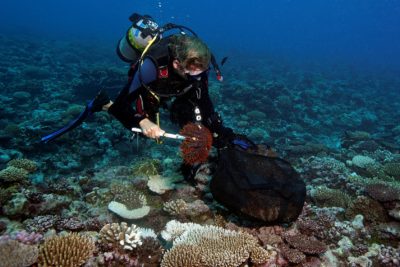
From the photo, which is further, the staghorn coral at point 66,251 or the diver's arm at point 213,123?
the diver's arm at point 213,123

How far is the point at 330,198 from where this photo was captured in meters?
6.27

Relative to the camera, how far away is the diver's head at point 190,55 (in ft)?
14.6

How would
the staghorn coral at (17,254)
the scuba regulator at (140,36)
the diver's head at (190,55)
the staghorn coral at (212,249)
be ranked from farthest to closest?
1. the scuba regulator at (140,36)
2. the diver's head at (190,55)
3. the staghorn coral at (212,249)
4. the staghorn coral at (17,254)

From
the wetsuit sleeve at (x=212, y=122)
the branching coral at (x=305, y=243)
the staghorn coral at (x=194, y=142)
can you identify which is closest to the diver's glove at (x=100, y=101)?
the wetsuit sleeve at (x=212, y=122)

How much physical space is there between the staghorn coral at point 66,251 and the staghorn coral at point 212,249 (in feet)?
3.28

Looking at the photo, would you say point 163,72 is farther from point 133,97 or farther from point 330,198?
point 330,198

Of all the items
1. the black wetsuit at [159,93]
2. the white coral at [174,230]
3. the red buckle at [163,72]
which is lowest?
the white coral at [174,230]

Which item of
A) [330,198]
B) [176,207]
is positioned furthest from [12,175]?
[330,198]

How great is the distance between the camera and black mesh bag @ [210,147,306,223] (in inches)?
173

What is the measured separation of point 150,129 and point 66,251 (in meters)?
2.02

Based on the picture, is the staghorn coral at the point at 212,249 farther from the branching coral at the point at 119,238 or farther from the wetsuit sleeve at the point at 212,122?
the wetsuit sleeve at the point at 212,122

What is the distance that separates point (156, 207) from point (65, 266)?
248 centimetres

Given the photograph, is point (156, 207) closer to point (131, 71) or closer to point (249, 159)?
point (249, 159)

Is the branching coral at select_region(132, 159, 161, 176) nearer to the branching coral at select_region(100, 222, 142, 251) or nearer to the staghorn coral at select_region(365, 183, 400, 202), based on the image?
the branching coral at select_region(100, 222, 142, 251)
